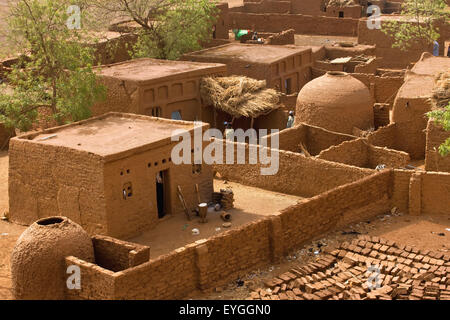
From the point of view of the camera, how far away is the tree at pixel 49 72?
72.5 ft

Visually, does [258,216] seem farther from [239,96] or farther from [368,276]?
[239,96]

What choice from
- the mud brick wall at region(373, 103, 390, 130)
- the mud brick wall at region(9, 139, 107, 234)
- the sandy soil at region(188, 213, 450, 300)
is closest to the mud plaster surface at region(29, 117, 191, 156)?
the mud brick wall at region(9, 139, 107, 234)

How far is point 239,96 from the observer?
2438 centimetres

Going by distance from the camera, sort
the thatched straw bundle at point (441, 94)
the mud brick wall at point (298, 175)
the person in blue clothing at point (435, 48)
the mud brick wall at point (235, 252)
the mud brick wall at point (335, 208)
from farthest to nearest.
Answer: the person in blue clothing at point (435, 48)
the thatched straw bundle at point (441, 94)
the mud brick wall at point (298, 175)
the mud brick wall at point (335, 208)
the mud brick wall at point (235, 252)

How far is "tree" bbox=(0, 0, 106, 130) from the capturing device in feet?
72.5

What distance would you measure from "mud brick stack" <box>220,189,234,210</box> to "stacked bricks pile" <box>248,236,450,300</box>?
12.0ft

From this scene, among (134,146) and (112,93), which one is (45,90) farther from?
(134,146)

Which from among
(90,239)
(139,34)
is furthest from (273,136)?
(139,34)

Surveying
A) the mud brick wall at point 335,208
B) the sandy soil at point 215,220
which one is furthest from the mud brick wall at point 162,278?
the mud brick wall at point 335,208

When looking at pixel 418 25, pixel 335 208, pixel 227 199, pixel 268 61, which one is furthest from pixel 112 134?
pixel 418 25

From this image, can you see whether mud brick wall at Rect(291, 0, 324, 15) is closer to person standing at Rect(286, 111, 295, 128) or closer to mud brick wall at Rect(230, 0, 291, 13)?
mud brick wall at Rect(230, 0, 291, 13)

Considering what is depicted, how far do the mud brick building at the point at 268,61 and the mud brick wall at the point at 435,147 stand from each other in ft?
24.8

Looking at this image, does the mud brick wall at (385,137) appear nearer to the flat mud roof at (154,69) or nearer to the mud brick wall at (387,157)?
the mud brick wall at (387,157)

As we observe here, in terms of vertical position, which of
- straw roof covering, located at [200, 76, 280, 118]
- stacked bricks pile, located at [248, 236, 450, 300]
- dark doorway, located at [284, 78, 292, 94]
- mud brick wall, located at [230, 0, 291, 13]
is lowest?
stacked bricks pile, located at [248, 236, 450, 300]
